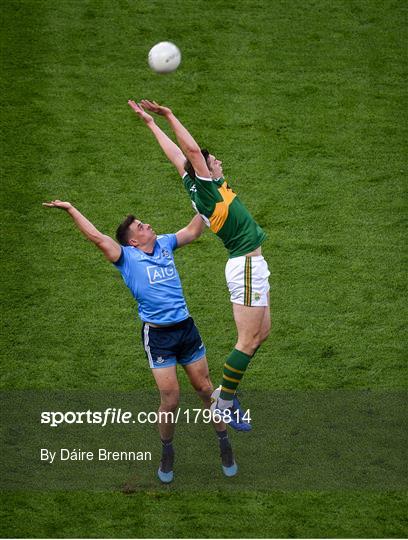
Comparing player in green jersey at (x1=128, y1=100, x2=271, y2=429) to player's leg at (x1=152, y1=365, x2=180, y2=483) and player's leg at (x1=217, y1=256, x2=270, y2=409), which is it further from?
player's leg at (x1=152, y1=365, x2=180, y2=483)

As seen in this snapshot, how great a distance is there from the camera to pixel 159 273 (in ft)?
31.5

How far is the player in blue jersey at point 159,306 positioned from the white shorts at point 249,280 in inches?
20.1

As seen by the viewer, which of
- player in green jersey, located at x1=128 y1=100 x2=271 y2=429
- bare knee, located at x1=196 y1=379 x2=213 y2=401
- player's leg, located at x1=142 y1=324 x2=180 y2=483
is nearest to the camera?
player's leg, located at x1=142 y1=324 x2=180 y2=483

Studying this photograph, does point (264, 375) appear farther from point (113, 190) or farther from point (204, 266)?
point (113, 190)

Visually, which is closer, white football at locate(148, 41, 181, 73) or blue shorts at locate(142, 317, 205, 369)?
blue shorts at locate(142, 317, 205, 369)

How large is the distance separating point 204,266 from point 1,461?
12.3ft

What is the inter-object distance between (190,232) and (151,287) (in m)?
0.79

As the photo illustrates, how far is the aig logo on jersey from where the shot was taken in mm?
9547

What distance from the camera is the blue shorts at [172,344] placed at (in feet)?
31.2

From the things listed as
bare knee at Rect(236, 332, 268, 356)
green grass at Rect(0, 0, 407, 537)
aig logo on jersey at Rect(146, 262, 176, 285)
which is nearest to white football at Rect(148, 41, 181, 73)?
aig logo on jersey at Rect(146, 262, 176, 285)

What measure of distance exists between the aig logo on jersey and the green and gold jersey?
1.81 feet

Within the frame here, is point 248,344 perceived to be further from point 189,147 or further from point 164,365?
point 189,147

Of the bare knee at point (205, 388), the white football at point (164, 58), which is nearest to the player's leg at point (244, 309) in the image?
the bare knee at point (205, 388)

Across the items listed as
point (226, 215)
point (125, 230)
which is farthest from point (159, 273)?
point (226, 215)
